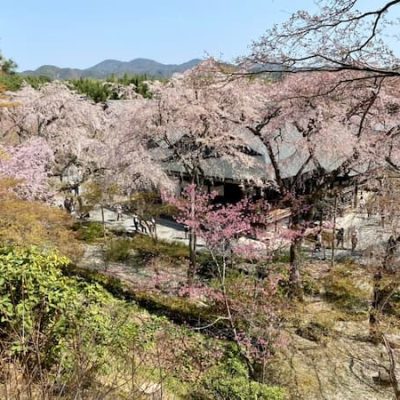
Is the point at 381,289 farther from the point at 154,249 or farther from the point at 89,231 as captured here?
the point at 89,231

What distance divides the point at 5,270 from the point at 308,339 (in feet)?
27.9

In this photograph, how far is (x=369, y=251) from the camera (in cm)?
1155

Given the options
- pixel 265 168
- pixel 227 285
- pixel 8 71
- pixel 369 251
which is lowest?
pixel 227 285

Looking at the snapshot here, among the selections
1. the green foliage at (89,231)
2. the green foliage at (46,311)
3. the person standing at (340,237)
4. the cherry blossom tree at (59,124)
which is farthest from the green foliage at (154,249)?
the green foliage at (46,311)

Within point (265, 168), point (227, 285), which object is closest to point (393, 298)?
point (227, 285)

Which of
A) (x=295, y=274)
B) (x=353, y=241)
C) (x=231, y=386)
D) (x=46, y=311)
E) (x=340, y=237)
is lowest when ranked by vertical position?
(x=340, y=237)

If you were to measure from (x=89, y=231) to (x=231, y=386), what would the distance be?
12814 mm

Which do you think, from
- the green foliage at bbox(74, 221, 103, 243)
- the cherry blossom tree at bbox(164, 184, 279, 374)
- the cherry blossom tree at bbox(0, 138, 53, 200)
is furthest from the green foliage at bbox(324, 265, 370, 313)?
the green foliage at bbox(74, 221, 103, 243)

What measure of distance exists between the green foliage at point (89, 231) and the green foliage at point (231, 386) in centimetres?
1021

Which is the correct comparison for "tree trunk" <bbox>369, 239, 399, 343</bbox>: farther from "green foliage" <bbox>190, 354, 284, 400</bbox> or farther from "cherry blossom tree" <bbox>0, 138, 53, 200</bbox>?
"cherry blossom tree" <bbox>0, 138, 53, 200</bbox>

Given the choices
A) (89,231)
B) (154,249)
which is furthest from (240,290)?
(89,231)

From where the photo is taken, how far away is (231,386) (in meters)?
7.58

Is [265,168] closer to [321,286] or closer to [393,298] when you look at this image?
[321,286]

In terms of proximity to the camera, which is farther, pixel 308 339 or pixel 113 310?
pixel 308 339
